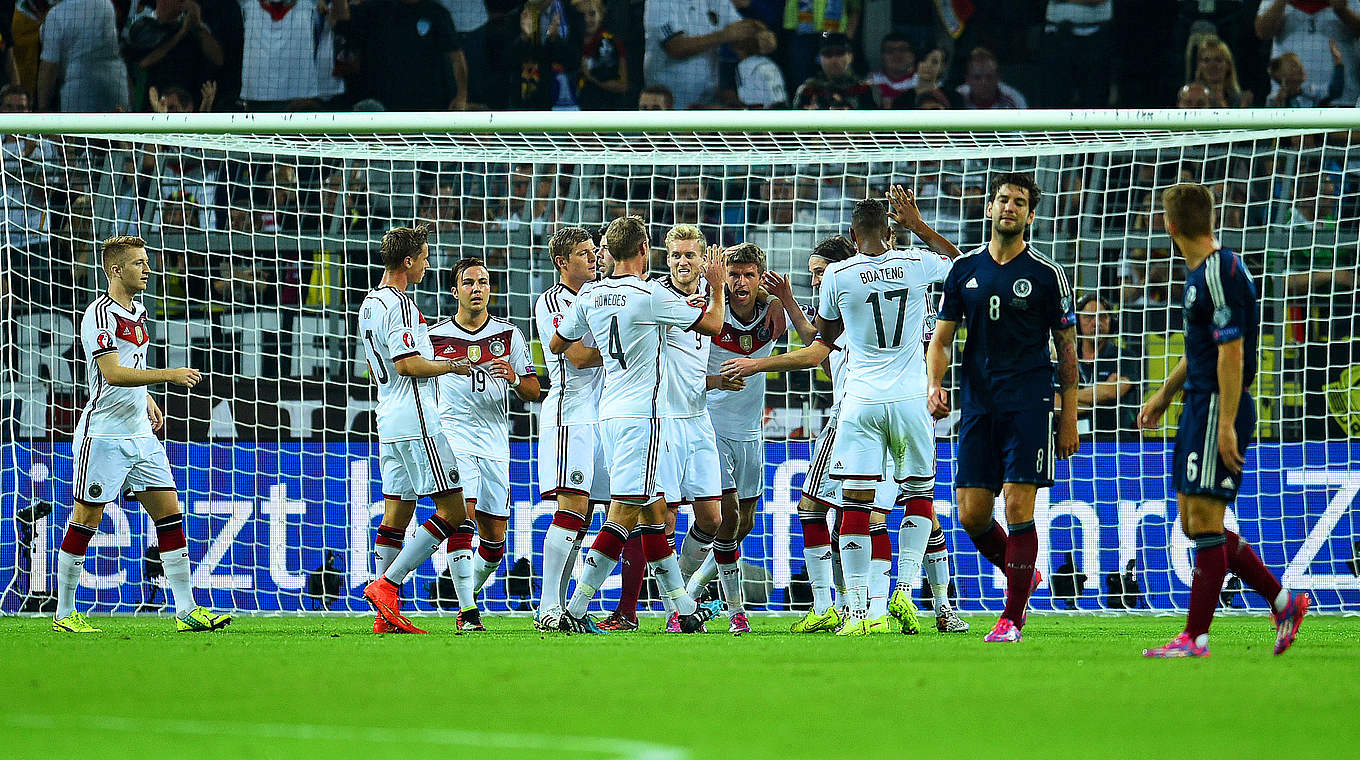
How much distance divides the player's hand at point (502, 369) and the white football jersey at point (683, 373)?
43.1 inches

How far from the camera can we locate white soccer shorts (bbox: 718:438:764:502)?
26.8 ft

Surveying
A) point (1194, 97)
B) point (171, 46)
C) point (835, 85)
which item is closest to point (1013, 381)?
point (1194, 97)

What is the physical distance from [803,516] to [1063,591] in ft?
8.87

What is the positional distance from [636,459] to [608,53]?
861 centimetres

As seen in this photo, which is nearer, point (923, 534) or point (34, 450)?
point (923, 534)

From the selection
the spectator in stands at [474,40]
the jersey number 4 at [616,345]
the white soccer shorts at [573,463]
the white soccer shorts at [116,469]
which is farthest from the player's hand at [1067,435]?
the spectator in stands at [474,40]

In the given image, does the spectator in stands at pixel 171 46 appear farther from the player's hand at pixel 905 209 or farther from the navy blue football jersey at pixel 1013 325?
the navy blue football jersey at pixel 1013 325

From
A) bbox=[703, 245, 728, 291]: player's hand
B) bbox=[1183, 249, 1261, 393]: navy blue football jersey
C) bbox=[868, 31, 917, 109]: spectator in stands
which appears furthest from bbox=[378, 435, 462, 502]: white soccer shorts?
Answer: bbox=[868, 31, 917, 109]: spectator in stands

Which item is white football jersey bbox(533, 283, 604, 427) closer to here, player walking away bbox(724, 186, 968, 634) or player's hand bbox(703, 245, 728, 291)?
player walking away bbox(724, 186, 968, 634)

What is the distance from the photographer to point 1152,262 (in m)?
10.9

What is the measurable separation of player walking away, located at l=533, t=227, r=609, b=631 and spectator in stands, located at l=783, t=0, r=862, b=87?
737 cm

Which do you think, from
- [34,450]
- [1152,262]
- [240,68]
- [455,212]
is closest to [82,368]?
[34,450]

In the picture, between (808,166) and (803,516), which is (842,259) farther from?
(808,166)

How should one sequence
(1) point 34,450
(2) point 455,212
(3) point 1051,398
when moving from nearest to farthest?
(3) point 1051,398, (1) point 34,450, (2) point 455,212
